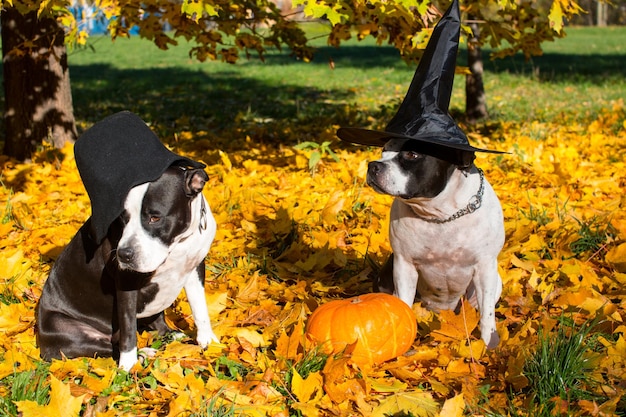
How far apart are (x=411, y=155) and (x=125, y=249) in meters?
1.30

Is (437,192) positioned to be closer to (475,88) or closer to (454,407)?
(454,407)

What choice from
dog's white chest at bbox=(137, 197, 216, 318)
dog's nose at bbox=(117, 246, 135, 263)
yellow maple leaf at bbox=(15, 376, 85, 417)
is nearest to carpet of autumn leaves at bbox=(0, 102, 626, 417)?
yellow maple leaf at bbox=(15, 376, 85, 417)

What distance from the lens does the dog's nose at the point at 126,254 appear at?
9.27ft

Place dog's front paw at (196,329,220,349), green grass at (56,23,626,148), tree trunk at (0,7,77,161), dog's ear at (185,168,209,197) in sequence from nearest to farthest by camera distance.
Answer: dog's ear at (185,168,209,197)
dog's front paw at (196,329,220,349)
tree trunk at (0,7,77,161)
green grass at (56,23,626,148)

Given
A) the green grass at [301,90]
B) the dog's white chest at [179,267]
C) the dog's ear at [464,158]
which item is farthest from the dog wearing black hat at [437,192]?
the green grass at [301,90]

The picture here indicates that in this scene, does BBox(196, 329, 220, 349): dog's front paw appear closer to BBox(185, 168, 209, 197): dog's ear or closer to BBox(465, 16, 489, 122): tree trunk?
BBox(185, 168, 209, 197): dog's ear

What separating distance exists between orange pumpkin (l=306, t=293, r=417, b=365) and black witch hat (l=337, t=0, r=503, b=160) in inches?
31.2

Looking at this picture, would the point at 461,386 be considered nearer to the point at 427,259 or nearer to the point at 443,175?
the point at 427,259

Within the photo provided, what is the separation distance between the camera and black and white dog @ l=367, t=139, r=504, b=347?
9.96 feet

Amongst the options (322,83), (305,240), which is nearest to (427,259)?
(305,240)

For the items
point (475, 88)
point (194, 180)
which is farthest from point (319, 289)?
point (475, 88)

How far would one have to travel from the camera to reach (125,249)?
2.83 meters

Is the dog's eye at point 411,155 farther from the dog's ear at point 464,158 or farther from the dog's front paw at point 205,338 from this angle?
the dog's front paw at point 205,338

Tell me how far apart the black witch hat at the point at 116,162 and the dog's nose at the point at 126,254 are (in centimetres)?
16
